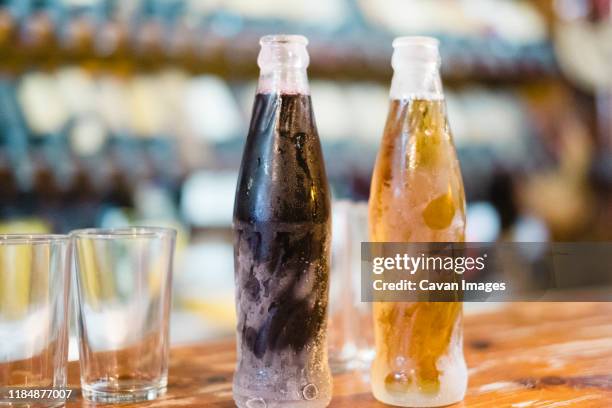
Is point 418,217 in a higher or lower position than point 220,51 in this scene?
lower

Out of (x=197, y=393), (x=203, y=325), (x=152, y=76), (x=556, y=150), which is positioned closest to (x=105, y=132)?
(x=152, y=76)

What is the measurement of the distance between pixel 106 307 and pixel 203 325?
4.40 ft

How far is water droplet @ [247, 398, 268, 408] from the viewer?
73cm

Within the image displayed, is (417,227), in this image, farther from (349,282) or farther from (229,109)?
(229,109)

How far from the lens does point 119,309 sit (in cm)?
75

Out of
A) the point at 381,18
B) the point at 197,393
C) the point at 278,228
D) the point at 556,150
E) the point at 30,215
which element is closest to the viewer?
the point at 278,228

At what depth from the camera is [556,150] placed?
297 centimetres

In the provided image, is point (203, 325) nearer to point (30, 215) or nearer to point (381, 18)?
point (30, 215)

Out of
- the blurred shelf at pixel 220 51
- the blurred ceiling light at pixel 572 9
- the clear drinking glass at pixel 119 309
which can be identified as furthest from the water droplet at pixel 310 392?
the blurred ceiling light at pixel 572 9

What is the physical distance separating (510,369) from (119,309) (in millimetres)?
484

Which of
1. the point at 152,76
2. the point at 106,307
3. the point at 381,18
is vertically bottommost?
the point at 106,307

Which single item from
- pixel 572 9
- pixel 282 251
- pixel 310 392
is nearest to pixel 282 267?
pixel 282 251

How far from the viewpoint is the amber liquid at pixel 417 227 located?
0.77 metres

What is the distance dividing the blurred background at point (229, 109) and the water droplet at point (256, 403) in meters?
1.28
